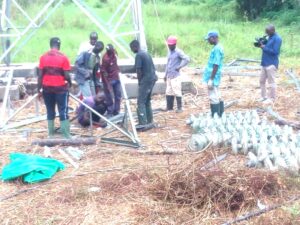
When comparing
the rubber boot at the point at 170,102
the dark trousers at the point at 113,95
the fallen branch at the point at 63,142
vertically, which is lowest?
the fallen branch at the point at 63,142

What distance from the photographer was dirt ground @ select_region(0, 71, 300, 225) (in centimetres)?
653

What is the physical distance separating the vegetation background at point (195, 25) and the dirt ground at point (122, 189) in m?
6.37

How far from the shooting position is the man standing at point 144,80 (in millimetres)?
10078

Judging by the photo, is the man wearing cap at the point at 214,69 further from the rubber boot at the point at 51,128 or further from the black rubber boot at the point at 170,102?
the rubber boot at the point at 51,128

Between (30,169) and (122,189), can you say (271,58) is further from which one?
(30,169)

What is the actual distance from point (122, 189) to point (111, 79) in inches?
155

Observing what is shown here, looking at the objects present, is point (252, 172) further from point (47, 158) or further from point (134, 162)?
point (47, 158)

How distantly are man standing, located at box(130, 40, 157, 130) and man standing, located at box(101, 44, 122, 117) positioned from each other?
64cm

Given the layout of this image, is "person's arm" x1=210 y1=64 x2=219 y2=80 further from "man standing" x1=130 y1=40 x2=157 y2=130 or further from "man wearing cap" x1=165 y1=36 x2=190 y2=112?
"man wearing cap" x1=165 y1=36 x2=190 y2=112

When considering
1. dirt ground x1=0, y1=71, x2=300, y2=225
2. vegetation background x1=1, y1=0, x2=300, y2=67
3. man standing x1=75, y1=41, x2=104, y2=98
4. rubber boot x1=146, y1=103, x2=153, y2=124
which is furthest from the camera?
vegetation background x1=1, y1=0, x2=300, y2=67

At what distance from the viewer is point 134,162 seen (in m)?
8.50

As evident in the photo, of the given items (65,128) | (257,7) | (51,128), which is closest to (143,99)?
(65,128)

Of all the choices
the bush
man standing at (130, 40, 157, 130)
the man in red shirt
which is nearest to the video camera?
man standing at (130, 40, 157, 130)

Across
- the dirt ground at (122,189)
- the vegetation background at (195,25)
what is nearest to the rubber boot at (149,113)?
the dirt ground at (122,189)
